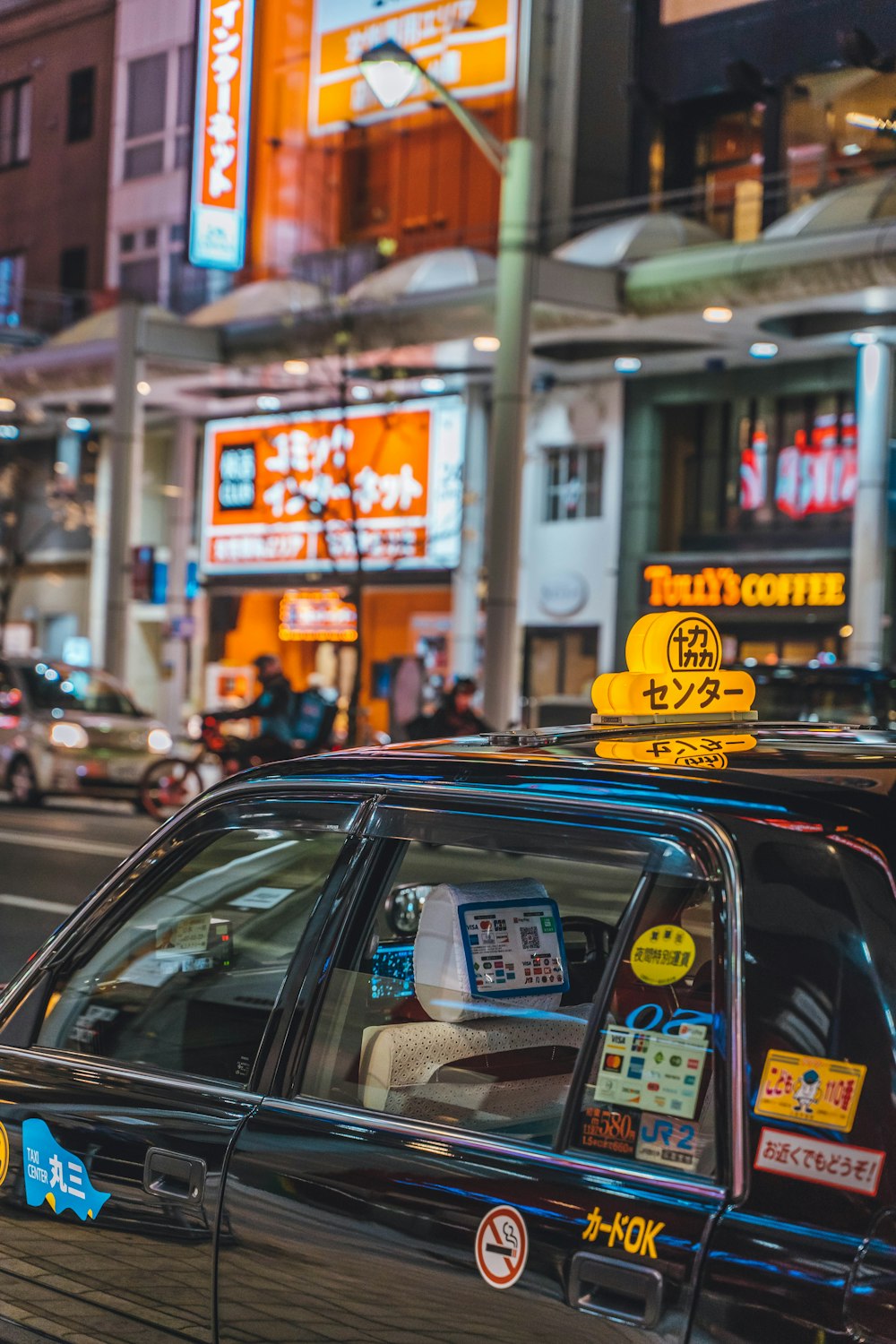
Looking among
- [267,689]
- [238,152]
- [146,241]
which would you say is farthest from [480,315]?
[146,241]

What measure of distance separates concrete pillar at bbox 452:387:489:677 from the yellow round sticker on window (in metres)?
26.6

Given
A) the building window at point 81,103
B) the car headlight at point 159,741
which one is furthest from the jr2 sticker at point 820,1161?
the building window at point 81,103

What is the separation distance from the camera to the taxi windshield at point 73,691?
21.5m

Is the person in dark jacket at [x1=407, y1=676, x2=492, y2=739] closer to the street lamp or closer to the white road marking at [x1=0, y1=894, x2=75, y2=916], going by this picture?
the street lamp

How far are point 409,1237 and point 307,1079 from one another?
0.39 m

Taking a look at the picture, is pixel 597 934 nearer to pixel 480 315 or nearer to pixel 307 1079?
pixel 307 1079

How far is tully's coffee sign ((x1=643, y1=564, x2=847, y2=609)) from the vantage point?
Result: 988 inches

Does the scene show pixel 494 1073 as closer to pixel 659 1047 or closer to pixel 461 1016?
pixel 461 1016

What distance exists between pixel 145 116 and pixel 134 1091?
29.7 meters

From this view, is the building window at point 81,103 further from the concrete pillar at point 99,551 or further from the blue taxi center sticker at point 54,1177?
the blue taxi center sticker at point 54,1177

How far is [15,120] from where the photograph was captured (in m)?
28.7

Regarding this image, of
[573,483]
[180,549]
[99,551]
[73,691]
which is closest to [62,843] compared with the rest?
[73,691]

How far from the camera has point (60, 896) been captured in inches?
484

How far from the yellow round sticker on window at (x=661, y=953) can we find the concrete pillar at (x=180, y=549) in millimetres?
34129
